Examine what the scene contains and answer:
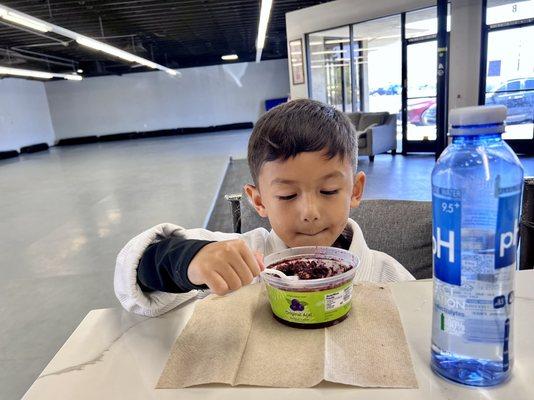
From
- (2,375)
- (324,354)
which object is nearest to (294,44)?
(2,375)

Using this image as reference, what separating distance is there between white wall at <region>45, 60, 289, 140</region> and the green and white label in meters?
18.0

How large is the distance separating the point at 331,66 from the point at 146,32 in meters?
5.70

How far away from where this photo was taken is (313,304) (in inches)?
23.9

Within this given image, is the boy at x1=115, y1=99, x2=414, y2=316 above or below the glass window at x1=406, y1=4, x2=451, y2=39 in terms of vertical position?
below

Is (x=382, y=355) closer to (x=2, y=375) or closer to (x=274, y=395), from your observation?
(x=274, y=395)

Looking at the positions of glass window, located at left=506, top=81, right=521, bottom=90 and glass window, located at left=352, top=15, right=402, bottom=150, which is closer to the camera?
glass window, located at left=506, top=81, right=521, bottom=90

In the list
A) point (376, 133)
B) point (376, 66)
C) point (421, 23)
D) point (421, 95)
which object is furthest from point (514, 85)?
point (376, 66)

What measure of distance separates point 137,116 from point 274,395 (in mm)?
19355

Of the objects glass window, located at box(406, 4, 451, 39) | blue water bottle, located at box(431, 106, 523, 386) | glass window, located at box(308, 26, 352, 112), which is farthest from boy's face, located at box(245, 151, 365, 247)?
glass window, located at box(308, 26, 352, 112)

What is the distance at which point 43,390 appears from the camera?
22.2 inches

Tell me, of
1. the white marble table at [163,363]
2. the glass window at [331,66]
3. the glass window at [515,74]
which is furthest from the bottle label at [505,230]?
the glass window at [331,66]

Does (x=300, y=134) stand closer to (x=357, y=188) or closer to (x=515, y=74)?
(x=357, y=188)

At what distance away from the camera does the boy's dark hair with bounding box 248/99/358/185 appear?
35.9 inches

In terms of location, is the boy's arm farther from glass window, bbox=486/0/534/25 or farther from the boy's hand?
glass window, bbox=486/0/534/25
